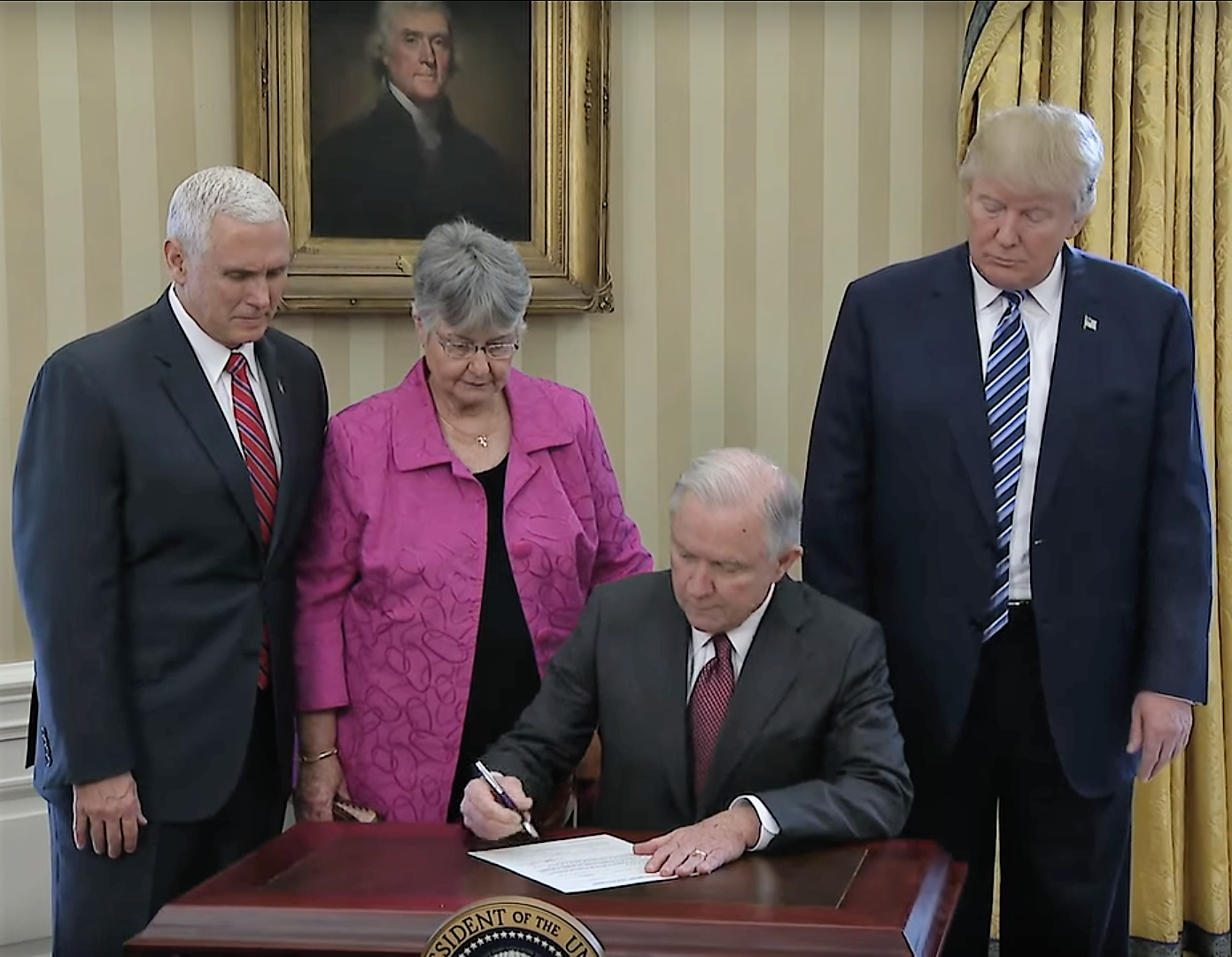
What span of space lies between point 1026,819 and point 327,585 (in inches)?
47.0

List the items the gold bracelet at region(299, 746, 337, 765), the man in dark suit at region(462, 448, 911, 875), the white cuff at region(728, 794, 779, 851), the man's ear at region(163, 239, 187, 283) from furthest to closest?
the gold bracelet at region(299, 746, 337, 765)
the man's ear at region(163, 239, 187, 283)
the man in dark suit at region(462, 448, 911, 875)
the white cuff at region(728, 794, 779, 851)

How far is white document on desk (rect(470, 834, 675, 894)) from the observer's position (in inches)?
70.0

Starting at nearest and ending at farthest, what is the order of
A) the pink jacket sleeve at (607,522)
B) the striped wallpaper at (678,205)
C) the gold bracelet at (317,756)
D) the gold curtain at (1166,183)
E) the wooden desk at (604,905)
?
the wooden desk at (604,905), the gold bracelet at (317,756), the pink jacket sleeve at (607,522), the striped wallpaper at (678,205), the gold curtain at (1166,183)

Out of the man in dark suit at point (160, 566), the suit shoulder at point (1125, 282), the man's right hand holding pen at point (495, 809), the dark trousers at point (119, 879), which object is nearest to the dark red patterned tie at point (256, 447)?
the man in dark suit at point (160, 566)

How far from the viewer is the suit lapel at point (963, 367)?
2328 millimetres

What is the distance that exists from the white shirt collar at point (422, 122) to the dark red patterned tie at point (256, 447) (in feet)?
3.04

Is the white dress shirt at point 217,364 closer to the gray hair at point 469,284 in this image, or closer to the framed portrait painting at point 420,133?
the gray hair at point 469,284

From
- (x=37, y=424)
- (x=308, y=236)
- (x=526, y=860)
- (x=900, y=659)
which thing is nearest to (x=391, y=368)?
(x=308, y=236)

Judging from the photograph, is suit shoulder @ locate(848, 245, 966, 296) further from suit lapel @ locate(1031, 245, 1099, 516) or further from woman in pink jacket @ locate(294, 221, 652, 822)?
woman in pink jacket @ locate(294, 221, 652, 822)

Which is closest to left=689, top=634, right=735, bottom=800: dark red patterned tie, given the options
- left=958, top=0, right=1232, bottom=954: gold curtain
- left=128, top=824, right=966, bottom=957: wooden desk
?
left=128, top=824, right=966, bottom=957: wooden desk

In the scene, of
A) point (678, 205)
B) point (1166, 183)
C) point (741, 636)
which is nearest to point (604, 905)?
point (741, 636)

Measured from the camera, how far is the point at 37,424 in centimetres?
217

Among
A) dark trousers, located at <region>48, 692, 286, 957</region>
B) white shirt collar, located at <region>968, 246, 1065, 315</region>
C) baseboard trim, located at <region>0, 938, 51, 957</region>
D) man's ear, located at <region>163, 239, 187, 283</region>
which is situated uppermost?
man's ear, located at <region>163, 239, 187, 283</region>

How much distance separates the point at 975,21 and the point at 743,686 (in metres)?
1.85
